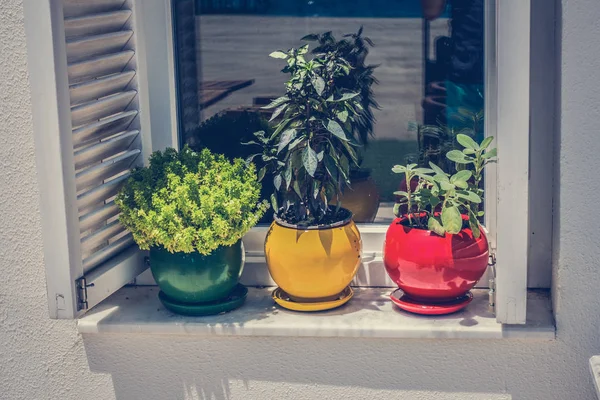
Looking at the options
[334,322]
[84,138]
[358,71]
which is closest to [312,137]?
[358,71]

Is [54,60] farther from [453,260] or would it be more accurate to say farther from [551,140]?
[551,140]

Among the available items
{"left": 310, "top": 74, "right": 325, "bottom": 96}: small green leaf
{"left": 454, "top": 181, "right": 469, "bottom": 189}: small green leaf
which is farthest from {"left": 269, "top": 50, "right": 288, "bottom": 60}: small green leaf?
{"left": 454, "top": 181, "right": 469, "bottom": 189}: small green leaf

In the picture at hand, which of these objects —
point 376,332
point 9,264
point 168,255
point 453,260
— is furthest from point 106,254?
point 453,260

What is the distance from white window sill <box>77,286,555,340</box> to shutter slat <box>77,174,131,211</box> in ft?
1.29

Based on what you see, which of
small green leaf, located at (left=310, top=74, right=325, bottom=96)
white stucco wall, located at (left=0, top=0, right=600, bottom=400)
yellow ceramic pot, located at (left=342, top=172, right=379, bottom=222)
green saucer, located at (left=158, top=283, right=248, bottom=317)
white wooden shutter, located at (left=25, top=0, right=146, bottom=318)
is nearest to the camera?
white wooden shutter, located at (left=25, top=0, right=146, bottom=318)

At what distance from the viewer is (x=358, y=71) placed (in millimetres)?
2891

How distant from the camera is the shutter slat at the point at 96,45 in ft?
8.29

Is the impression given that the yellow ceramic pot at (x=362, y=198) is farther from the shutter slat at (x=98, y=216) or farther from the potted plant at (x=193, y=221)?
the shutter slat at (x=98, y=216)

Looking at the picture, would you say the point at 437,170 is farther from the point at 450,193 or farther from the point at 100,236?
the point at 100,236

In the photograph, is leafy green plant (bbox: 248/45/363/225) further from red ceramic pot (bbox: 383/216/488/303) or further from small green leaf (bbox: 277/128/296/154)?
red ceramic pot (bbox: 383/216/488/303)

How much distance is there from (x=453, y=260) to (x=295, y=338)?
0.54 meters

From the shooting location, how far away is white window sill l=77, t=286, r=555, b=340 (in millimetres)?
2605

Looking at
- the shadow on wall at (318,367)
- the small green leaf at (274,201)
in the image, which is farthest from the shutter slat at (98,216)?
the small green leaf at (274,201)

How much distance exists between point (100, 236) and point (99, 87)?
449 mm
